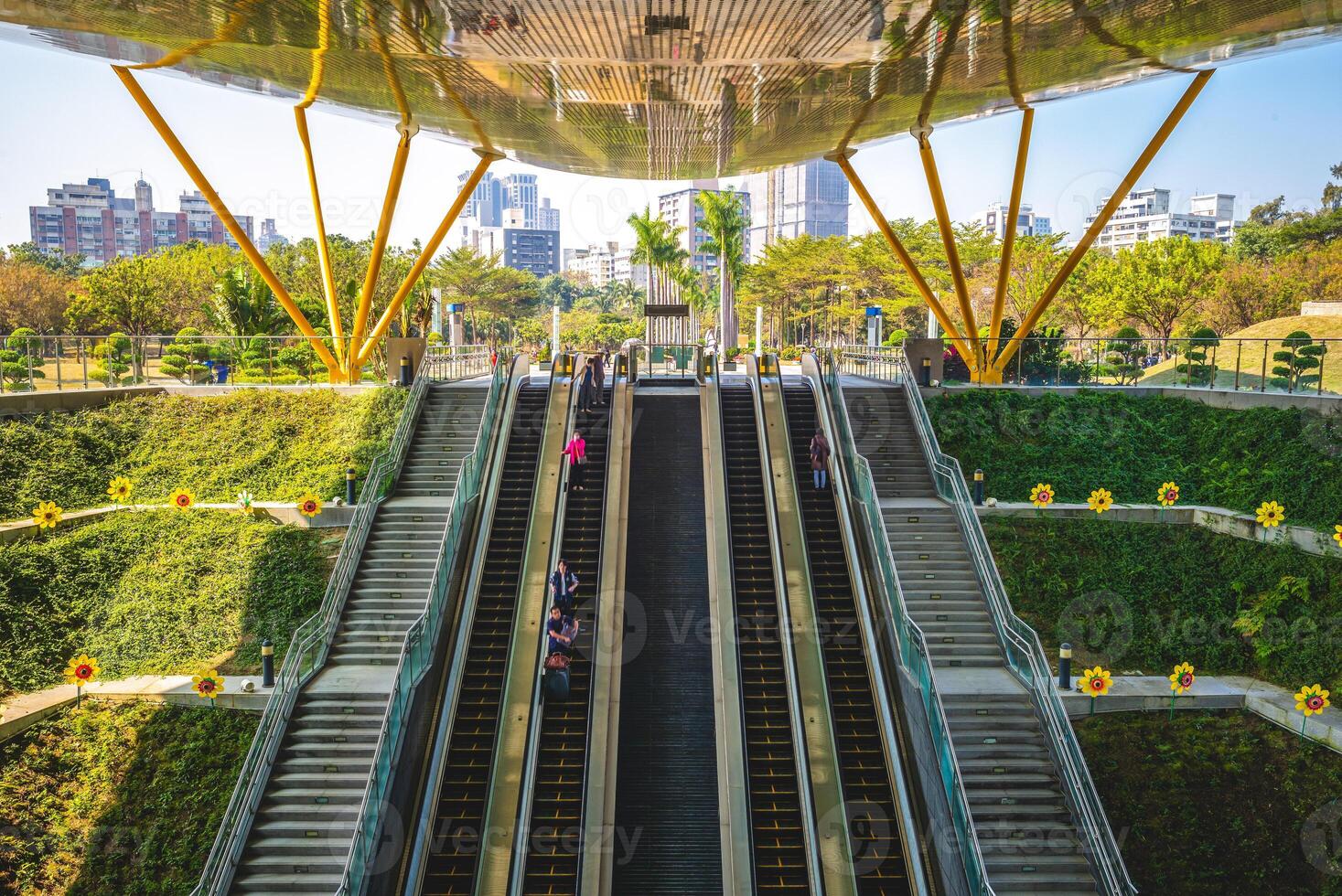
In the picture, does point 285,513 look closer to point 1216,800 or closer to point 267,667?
point 267,667

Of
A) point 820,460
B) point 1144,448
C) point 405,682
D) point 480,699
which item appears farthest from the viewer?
point 1144,448

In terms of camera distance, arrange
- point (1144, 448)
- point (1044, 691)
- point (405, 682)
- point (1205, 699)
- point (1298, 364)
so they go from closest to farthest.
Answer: point (405, 682) → point (1044, 691) → point (1205, 699) → point (1298, 364) → point (1144, 448)

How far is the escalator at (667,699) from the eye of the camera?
11430 mm

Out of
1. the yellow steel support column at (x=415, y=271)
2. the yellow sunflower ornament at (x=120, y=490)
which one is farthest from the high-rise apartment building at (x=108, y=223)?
the yellow sunflower ornament at (x=120, y=490)

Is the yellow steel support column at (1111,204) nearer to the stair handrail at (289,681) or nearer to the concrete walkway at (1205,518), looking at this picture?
the concrete walkway at (1205,518)

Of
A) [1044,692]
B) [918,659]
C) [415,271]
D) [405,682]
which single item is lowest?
[1044,692]

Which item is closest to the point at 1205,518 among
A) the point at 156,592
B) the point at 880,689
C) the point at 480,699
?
the point at 880,689

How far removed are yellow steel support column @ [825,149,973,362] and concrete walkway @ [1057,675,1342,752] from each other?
509 inches

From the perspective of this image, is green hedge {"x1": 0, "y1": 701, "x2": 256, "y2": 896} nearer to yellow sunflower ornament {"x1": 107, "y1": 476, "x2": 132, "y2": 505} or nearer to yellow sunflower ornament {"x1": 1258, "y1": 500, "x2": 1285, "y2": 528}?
yellow sunflower ornament {"x1": 107, "y1": 476, "x2": 132, "y2": 505}

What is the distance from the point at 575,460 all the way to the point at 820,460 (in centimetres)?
461

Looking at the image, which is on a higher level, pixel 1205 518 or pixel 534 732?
pixel 1205 518

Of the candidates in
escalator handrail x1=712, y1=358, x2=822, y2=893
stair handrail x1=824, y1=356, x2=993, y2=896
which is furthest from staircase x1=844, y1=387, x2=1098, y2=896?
escalator handrail x1=712, y1=358, x2=822, y2=893

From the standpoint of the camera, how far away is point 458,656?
13680mm

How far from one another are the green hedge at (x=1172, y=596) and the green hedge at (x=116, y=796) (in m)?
12.8
